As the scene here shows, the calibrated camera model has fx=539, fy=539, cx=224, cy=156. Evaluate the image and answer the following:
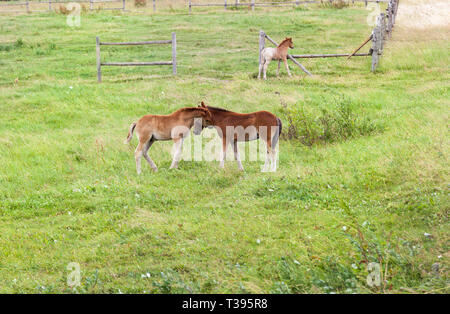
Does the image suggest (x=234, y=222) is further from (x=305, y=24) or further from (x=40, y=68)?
(x=305, y=24)

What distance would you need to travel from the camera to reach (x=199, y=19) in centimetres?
3073

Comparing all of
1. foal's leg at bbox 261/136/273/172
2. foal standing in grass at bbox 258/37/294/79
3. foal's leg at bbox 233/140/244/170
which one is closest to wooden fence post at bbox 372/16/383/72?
foal standing in grass at bbox 258/37/294/79

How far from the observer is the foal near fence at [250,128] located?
973cm

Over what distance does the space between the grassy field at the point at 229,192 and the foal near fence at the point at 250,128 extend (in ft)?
1.40

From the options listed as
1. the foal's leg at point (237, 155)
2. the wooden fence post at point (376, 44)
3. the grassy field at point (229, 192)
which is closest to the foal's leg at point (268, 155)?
the grassy field at point (229, 192)

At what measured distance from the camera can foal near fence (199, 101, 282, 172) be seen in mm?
9734

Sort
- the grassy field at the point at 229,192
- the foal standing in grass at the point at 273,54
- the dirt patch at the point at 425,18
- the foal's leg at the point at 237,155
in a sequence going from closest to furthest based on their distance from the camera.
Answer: the grassy field at the point at 229,192
the foal's leg at the point at 237,155
the foal standing in grass at the point at 273,54
the dirt patch at the point at 425,18

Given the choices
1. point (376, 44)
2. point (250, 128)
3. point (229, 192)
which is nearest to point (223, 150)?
point (250, 128)

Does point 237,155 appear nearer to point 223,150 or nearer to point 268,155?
point 223,150

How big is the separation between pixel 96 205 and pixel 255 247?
3078 millimetres

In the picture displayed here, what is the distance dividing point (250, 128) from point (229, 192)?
5.07 feet

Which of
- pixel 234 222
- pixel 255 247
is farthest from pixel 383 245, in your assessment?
pixel 234 222

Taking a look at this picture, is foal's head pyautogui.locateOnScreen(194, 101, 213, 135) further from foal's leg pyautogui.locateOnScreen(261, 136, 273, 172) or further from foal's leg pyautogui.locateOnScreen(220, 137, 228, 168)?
foal's leg pyautogui.locateOnScreen(261, 136, 273, 172)

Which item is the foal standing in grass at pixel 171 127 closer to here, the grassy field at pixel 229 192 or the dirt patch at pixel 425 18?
the grassy field at pixel 229 192
